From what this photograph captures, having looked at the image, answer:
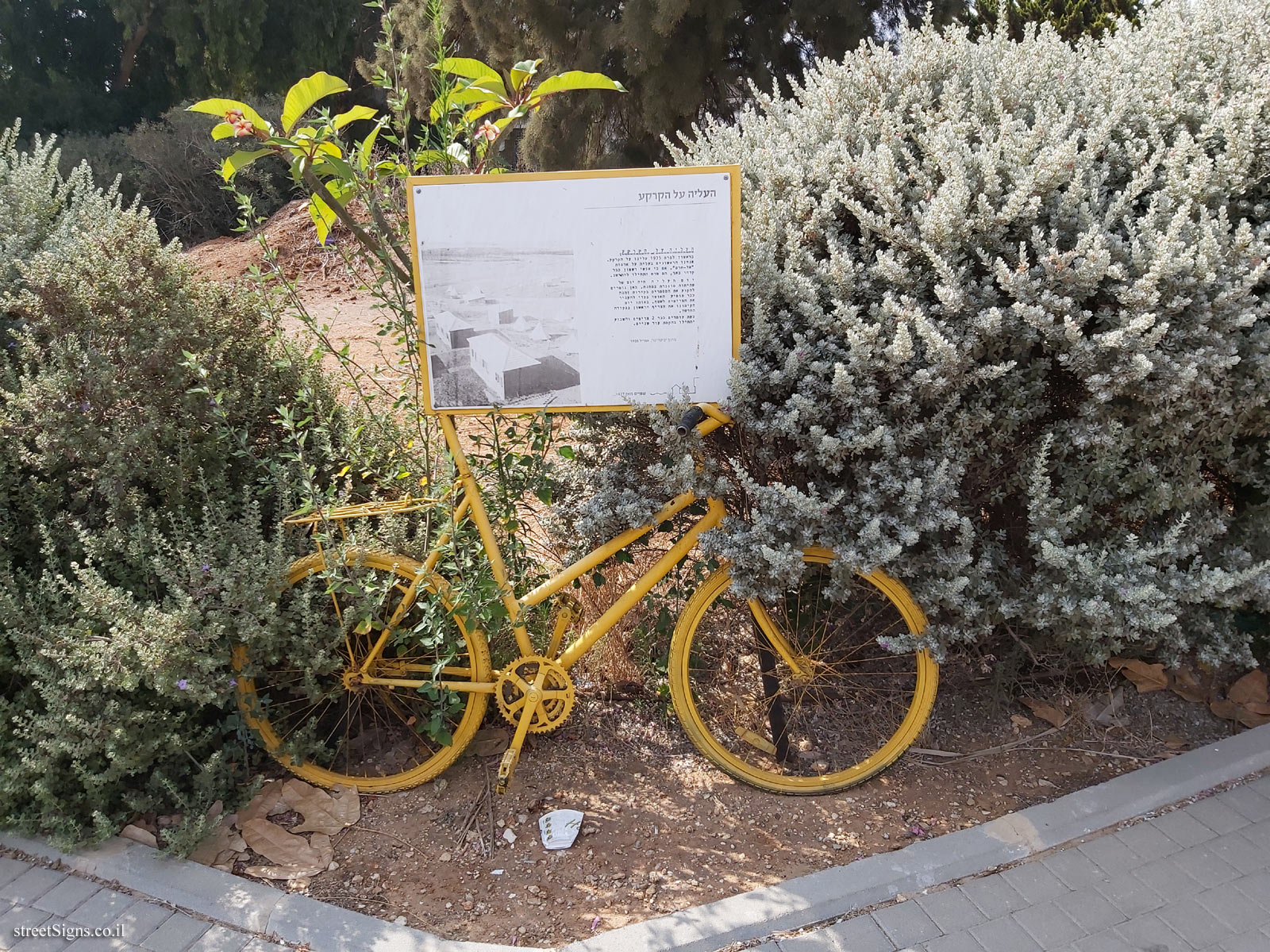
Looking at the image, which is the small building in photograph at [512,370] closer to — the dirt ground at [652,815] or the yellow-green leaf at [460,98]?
the yellow-green leaf at [460,98]

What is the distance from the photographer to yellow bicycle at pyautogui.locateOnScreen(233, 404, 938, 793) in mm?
2953

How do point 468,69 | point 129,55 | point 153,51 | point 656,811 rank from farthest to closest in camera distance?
point 153,51
point 129,55
point 656,811
point 468,69

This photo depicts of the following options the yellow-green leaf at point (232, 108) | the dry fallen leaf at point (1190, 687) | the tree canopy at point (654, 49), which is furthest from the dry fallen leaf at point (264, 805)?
the tree canopy at point (654, 49)

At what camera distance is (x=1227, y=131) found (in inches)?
110

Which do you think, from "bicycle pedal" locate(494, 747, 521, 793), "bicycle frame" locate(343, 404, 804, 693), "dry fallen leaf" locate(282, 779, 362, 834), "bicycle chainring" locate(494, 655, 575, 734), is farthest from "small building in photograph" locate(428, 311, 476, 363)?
"dry fallen leaf" locate(282, 779, 362, 834)

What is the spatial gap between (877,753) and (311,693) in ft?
6.31

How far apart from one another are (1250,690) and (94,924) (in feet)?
13.0

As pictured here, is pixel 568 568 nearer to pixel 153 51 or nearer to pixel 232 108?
pixel 232 108

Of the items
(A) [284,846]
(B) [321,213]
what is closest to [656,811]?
(A) [284,846]

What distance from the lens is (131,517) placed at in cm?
325

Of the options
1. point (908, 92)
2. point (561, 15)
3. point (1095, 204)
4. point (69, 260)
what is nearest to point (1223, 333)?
point (1095, 204)

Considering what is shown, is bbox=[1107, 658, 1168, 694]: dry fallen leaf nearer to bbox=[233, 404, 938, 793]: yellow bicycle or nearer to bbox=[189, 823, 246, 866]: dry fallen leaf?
bbox=[233, 404, 938, 793]: yellow bicycle

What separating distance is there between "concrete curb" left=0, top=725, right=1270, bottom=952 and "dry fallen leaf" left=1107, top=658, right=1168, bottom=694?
469mm

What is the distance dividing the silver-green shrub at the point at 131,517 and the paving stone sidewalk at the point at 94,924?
0.57 ft
